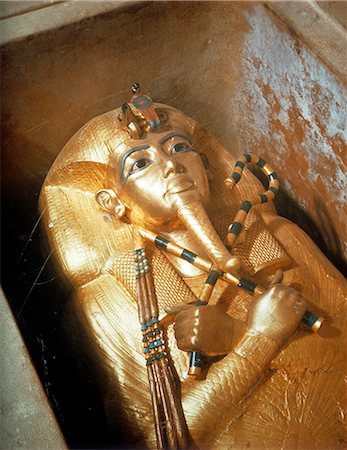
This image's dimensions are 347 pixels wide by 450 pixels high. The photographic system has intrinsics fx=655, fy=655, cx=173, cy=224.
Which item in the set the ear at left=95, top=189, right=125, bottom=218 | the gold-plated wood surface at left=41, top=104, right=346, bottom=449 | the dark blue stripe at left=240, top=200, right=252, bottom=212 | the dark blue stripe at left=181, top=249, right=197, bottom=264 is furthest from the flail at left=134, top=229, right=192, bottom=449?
the dark blue stripe at left=240, top=200, right=252, bottom=212

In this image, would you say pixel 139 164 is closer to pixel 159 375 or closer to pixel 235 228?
pixel 235 228

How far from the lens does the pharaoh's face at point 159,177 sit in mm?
2656

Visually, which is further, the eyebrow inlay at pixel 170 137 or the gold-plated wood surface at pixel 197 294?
the eyebrow inlay at pixel 170 137

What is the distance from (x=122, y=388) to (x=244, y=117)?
1.65 metres

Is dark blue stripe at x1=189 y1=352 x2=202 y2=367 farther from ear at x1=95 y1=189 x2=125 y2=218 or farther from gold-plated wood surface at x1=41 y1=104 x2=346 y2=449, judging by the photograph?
ear at x1=95 y1=189 x2=125 y2=218

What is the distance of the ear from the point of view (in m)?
2.82

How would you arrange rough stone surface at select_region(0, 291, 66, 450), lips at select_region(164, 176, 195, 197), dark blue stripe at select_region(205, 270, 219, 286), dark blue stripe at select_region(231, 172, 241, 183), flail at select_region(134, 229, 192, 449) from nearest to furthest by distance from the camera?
rough stone surface at select_region(0, 291, 66, 450) → flail at select_region(134, 229, 192, 449) → dark blue stripe at select_region(205, 270, 219, 286) → lips at select_region(164, 176, 195, 197) → dark blue stripe at select_region(231, 172, 241, 183)

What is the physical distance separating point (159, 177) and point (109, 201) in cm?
29

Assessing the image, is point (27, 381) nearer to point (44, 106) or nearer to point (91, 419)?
point (91, 419)

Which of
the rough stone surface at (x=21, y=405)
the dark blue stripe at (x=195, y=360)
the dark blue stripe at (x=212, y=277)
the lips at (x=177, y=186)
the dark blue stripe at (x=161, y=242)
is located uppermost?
the lips at (x=177, y=186)

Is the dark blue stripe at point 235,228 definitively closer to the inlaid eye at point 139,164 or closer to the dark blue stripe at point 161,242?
the dark blue stripe at point 161,242

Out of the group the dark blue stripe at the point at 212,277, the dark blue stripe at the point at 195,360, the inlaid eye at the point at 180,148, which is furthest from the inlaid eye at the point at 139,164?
the dark blue stripe at the point at 195,360

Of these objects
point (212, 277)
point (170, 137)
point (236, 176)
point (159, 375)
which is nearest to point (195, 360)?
point (159, 375)

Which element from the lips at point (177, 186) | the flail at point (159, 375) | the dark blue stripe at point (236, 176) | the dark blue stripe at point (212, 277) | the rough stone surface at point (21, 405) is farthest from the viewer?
the dark blue stripe at point (236, 176)
